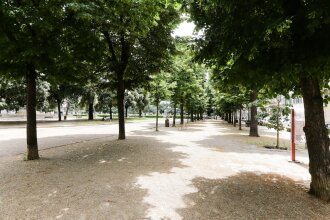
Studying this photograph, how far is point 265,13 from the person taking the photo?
611 cm

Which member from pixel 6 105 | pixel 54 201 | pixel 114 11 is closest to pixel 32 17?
pixel 114 11

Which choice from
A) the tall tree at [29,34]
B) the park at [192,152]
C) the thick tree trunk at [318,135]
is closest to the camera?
the park at [192,152]

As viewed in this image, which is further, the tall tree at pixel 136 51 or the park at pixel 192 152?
the tall tree at pixel 136 51

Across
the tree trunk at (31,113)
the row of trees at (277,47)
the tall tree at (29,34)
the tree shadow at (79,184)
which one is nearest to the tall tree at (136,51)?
the tall tree at (29,34)

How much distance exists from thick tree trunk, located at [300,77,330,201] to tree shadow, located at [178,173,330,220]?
43cm

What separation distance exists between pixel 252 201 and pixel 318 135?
6.66 feet

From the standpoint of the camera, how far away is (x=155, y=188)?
725cm

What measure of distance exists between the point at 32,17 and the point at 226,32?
5788 mm

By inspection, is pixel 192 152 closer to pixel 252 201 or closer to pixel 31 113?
pixel 31 113

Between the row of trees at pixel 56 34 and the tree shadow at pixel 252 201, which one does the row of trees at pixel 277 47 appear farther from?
the row of trees at pixel 56 34

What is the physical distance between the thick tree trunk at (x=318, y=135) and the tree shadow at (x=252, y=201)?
43 cm

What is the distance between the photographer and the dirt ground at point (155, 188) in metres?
5.69

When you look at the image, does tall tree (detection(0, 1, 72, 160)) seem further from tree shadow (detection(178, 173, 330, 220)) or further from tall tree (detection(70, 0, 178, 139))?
tree shadow (detection(178, 173, 330, 220))

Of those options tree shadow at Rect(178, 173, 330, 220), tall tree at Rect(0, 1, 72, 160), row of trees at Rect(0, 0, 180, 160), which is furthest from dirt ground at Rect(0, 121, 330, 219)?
tall tree at Rect(0, 1, 72, 160)
